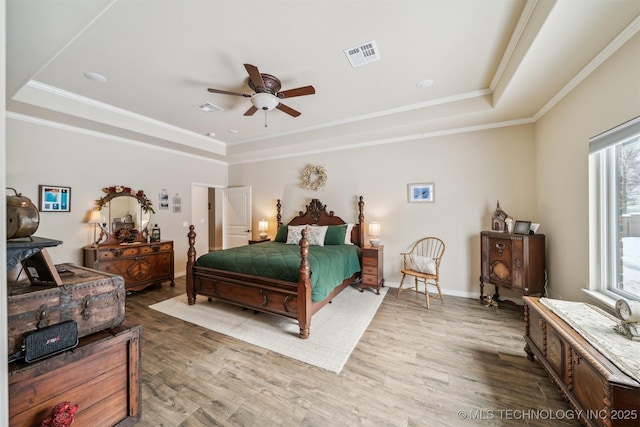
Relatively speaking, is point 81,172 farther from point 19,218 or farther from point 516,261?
point 516,261

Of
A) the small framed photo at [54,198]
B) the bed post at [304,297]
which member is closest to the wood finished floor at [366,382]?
the bed post at [304,297]

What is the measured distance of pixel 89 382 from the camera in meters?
1.34

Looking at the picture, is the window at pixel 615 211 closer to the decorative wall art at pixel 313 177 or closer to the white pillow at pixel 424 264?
the white pillow at pixel 424 264

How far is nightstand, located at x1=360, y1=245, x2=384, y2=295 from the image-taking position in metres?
4.08

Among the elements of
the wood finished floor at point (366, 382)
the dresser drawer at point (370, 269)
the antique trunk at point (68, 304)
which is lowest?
the wood finished floor at point (366, 382)

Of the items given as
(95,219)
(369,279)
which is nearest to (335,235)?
(369,279)

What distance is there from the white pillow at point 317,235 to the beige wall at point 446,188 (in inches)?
23.0

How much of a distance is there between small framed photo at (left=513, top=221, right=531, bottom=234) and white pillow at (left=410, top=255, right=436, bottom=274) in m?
1.18

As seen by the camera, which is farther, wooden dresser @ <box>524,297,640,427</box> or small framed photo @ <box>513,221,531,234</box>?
small framed photo @ <box>513,221,531,234</box>

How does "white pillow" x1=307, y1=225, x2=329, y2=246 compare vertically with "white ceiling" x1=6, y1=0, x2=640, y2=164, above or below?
below

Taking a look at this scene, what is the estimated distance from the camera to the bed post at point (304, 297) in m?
2.67

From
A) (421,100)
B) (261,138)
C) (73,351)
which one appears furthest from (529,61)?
(261,138)

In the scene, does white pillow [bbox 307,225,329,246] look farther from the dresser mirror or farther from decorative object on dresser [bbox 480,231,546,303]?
the dresser mirror

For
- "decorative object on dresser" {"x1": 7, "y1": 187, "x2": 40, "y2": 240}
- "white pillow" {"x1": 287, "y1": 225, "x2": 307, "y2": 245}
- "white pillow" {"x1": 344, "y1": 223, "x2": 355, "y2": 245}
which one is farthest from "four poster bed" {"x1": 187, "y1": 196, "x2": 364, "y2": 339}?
"decorative object on dresser" {"x1": 7, "y1": 187, "x2": 40, "y2": 240}
